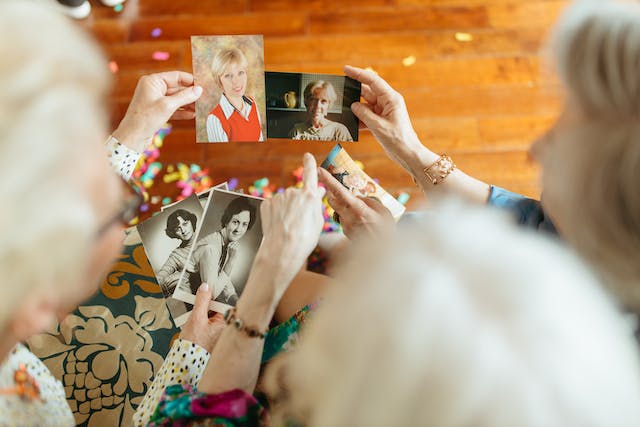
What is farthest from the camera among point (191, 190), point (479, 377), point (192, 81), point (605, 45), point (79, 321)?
point (191, 190)

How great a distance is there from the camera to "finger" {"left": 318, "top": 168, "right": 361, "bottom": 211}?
1193 millimetres

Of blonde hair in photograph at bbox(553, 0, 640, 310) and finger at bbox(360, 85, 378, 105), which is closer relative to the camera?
blonde hair in photograph at bbox(553, 0, 640, 310)

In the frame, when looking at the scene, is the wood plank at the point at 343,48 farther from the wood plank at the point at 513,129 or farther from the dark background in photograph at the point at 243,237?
the dark background in photograph at the point at 243,237

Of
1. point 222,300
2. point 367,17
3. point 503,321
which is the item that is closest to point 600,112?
point 503,321

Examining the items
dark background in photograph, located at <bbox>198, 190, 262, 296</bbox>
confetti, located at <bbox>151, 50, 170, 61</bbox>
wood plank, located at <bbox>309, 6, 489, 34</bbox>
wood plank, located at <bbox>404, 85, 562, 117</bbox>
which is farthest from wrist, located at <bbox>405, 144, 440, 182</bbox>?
confetti, located at <bbox>151, 50, 170, 61</bbox>

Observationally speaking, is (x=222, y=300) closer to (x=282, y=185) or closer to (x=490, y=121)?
(x=282, y=185)

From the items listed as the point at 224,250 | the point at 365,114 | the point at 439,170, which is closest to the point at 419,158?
the point at 439,170

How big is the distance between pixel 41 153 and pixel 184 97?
81cm

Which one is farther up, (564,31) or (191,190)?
(564,31)

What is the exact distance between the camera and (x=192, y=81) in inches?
55.5

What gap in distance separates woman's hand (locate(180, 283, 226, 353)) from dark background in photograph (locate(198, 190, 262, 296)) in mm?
89

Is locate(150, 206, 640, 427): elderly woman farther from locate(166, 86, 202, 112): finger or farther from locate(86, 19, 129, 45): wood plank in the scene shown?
locate(86, 19, 129, 45): wood plank

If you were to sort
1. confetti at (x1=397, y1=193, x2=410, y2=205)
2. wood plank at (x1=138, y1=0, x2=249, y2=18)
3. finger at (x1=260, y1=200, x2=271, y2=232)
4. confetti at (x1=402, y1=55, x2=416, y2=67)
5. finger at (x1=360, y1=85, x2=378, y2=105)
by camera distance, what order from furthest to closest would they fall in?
wood plank at (x1=138, y1=0, x2=249, y2=18) < confetti at (x1=402, y1=55, x2=416, y2=67) < confetti at (x1=397, y1=193, x2=410, y2=205) < finger at (x1=360, y1=85, x2=378, y2=105) < finger at (x1=260, y1=200, x2=271, y2=232)

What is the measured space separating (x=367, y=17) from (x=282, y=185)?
0.85 metres
